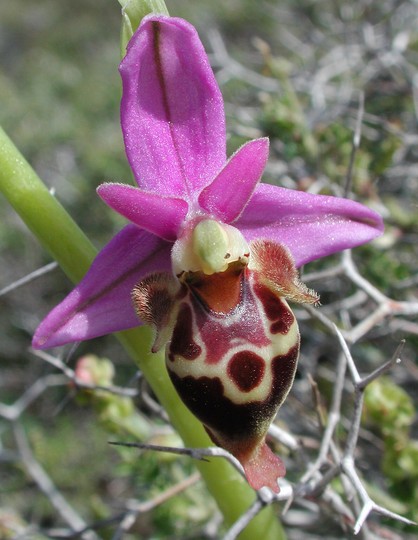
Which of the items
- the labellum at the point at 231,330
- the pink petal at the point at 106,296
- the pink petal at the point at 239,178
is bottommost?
the labellum at the point at 231,330

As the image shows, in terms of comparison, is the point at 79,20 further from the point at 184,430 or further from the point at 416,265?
the point at 184,430

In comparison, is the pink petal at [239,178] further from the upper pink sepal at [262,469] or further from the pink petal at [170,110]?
the upper pink sepal at [262,469]

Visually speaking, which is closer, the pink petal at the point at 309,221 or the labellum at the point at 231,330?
the labellum at the point at 231,330

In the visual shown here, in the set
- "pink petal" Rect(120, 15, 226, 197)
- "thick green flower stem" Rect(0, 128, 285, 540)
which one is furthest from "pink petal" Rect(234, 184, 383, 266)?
"thick green flower stem" Rect(0, 128, 285, 540)

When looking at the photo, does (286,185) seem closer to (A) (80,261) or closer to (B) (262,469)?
(A) (80,261)

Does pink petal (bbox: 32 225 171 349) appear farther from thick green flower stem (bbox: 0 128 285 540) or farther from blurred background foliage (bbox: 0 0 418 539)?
blurred background foliage (bbox: 0 0 418 539)

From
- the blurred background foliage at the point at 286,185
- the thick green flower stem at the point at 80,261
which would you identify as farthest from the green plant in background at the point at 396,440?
the thick green flower stem at the point at 80,261
